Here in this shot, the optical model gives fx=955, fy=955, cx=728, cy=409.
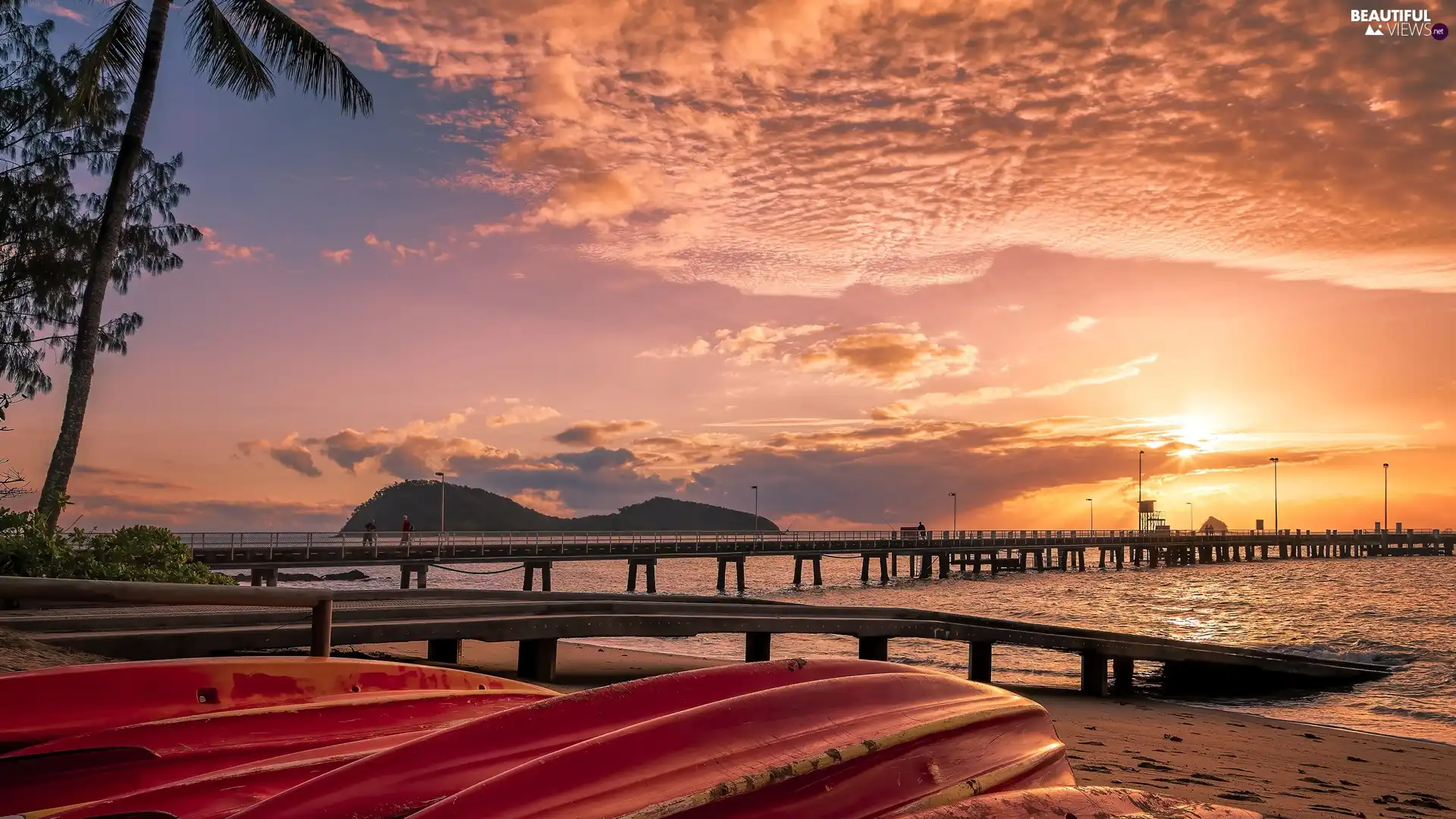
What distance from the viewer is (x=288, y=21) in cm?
1522

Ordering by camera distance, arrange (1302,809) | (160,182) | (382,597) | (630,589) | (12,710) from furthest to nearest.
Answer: (630,589), (160,182), (382,597), (1302,809), (12,710)

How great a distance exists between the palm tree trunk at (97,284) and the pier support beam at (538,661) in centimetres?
764

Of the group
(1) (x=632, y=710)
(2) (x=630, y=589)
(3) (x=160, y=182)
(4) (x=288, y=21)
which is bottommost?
(2) (x=630, y=589)

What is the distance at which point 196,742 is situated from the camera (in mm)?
2768

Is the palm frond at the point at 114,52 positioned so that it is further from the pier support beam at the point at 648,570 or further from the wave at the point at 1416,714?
the pier support beam at the point at 648,570

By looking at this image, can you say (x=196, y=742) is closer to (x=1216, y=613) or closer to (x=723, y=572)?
(x=1216, y=613)

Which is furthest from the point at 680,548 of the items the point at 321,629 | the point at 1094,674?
the point at 321,629

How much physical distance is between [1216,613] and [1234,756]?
3100 cm

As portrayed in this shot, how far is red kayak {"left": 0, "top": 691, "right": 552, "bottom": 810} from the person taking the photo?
241cm

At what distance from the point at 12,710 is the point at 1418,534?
145m

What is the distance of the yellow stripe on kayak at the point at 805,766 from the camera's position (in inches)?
73.7

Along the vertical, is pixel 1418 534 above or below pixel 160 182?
below

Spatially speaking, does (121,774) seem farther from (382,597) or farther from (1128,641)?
(1128,641)

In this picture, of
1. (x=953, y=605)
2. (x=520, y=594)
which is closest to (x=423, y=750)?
(x=520, y=594)
